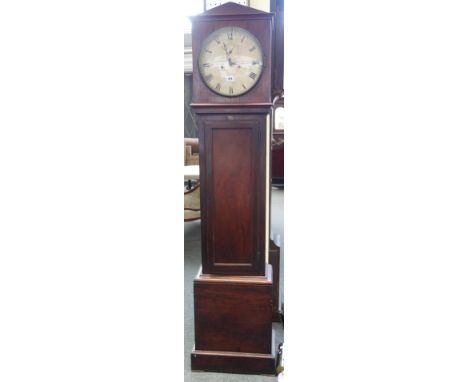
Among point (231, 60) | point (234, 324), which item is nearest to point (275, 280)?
point (234, 324)

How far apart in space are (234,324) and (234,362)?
0.14m

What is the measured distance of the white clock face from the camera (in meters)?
1.23

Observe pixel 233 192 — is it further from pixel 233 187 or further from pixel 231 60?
pixel 231 60

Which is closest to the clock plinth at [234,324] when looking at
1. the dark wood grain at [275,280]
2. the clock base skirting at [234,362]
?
the clock base skirting at [234,362]

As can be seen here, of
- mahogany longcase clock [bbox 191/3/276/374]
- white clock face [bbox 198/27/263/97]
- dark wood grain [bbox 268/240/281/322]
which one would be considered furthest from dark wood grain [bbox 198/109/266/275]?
dark wood grain [bbox 268/240/281/322]

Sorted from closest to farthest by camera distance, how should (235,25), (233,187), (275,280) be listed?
(235,25) → (233,187) → (275,280)

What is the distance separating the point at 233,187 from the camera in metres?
1.34

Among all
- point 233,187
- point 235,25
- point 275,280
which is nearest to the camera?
point 235,25

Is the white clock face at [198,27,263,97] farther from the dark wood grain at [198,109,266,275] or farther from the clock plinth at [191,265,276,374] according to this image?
the clock plinth at [191,265,276,374]

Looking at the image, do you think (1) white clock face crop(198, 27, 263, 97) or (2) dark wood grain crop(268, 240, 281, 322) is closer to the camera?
(1) white clock face crop(198, 27, 263, 97)

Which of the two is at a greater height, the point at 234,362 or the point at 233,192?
the point at 233,192
